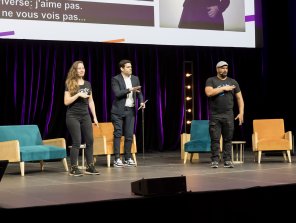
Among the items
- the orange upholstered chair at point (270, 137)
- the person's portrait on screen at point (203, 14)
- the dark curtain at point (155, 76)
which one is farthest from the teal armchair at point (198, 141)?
the dark curtain at point (155, 76)

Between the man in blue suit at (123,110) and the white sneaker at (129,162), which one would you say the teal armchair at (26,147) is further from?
the white sneaker at (129,162)

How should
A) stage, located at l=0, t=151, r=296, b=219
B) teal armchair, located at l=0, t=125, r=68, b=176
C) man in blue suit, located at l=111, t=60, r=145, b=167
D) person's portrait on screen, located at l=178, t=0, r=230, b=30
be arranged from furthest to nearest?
person's portrait on screen, located at l=178, t=0, r=230, b=30, man in blue suit, located at l=111, t=60, r=145, b=167, teal armchair, located at l=0, t=125, r=68, b=176, stage, located at l=0, t=151, r=296, b=219

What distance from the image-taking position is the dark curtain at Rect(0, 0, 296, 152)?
9.76 metres

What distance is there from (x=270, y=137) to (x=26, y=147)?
3664mm

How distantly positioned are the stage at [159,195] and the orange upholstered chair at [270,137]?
222mm

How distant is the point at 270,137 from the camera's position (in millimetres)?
8766

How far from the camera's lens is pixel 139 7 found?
9.79m

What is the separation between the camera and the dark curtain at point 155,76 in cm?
976

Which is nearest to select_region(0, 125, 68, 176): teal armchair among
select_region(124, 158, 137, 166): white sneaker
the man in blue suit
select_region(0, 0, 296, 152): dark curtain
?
the man in blue suit

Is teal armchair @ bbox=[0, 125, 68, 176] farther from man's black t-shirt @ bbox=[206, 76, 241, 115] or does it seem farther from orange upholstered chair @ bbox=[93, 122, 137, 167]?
man's black t-shirt @ bbox=[206, 76, 241, 115]

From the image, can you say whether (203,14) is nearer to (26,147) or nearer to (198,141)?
(198,141)

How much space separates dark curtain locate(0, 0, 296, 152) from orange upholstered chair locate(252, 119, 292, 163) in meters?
2.46

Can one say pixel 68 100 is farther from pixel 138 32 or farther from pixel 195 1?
pixel 195 1

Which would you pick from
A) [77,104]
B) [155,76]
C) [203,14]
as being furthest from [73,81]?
[155,76]
